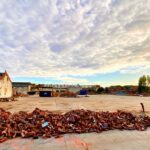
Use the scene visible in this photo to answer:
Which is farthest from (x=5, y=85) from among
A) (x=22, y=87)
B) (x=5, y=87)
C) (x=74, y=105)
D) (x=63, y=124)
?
(x=63, y=124)

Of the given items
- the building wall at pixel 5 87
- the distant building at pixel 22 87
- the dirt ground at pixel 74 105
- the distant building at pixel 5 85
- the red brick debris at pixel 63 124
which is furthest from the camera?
the distant building at pixel 22 87

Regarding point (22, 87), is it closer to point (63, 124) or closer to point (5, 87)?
point (5, 87)

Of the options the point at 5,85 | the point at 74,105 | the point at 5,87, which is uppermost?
the point at 5,85

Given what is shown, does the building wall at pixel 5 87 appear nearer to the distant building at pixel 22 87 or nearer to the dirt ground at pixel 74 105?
the dirt ground at pixel 74 105

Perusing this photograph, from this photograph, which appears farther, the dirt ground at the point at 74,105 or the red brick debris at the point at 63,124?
the dirt ground at the point at 74,105

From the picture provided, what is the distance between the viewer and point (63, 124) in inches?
472

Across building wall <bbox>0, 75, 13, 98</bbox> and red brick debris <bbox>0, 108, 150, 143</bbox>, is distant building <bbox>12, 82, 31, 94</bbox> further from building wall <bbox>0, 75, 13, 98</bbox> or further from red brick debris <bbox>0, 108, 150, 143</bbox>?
red brick debris <bbox>0, 108, 150, 143</bbox>

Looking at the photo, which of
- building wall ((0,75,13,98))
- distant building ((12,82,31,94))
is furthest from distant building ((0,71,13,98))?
distant building ((12,82,31,94))

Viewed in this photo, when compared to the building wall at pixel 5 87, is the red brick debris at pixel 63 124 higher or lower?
lower

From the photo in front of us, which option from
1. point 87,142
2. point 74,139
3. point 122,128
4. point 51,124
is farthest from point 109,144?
point 51,124

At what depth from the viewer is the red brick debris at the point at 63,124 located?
34.8 feet

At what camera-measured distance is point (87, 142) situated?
30.3 feet

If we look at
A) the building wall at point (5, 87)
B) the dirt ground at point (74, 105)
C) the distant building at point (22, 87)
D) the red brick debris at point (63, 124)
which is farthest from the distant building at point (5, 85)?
the red brick debris at point (63, 124)

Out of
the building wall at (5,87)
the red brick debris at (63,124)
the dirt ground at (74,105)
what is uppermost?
the building wall at (5,87)
